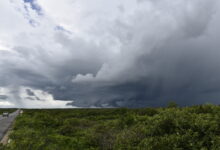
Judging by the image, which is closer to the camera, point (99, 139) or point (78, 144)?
point (99, 139)

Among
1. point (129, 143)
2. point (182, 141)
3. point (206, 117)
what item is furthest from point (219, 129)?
point (129, 143)

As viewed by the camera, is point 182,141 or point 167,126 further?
point 167,126

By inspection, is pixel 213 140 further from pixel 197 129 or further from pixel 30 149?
pixel 30 149

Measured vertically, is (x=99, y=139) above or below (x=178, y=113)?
below

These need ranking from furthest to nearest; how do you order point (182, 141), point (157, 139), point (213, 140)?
point (157, 139), point (182, 141), point (213, 140)

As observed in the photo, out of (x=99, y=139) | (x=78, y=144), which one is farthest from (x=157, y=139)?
(x=78, y=144)

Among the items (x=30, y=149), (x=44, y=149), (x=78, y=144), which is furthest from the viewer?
(x=78, y=144)

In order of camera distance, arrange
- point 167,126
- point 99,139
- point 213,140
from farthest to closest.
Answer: point 99,139
point 167,126
point 213,140

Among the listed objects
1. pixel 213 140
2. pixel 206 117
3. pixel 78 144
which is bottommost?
pixel 78 144

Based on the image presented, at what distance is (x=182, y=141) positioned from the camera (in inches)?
274

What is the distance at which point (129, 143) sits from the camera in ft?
27.0

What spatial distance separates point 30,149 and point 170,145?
19.5 feet

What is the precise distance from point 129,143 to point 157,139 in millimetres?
1335

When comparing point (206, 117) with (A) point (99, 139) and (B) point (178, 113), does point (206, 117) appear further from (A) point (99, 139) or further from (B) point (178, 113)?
(A) point (99, 139)
